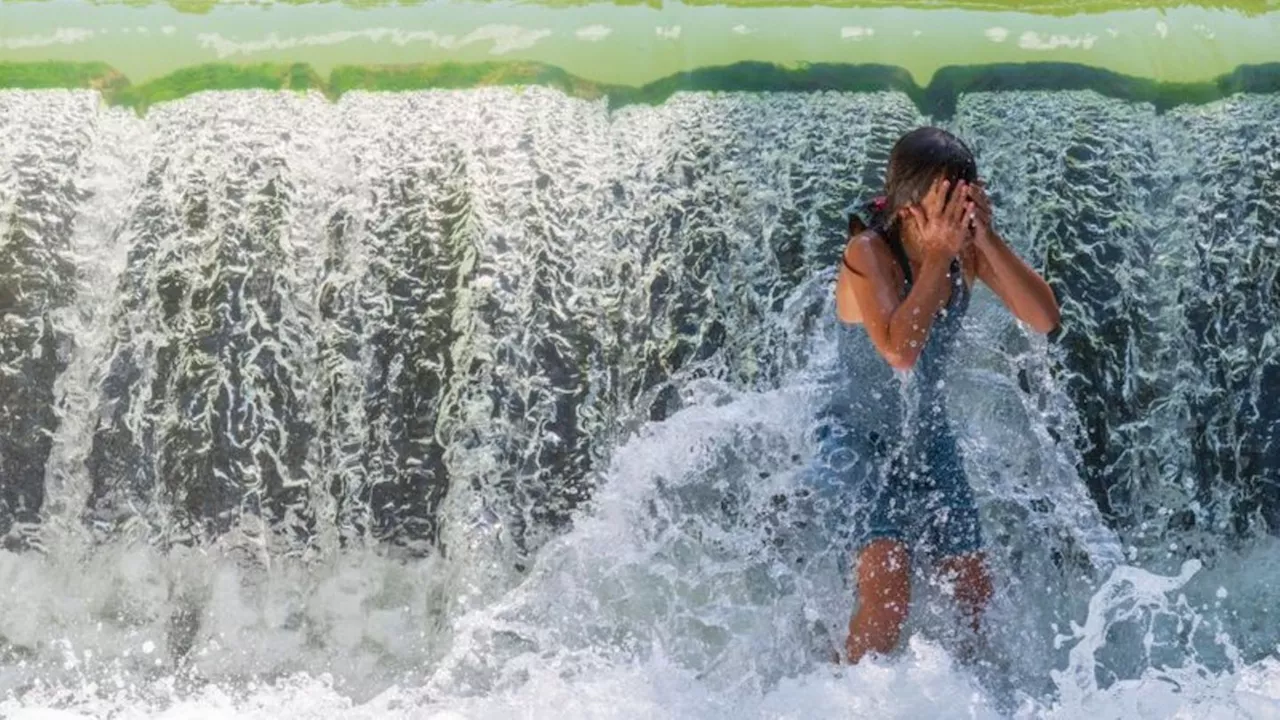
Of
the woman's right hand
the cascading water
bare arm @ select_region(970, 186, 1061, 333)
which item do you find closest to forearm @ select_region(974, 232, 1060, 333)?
bare arm @ select_region(970, 186, 1061, 333)

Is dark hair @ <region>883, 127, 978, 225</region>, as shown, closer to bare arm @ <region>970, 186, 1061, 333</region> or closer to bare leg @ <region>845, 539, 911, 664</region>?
bare arm @ <region>970, 186, 1061, 333</region>

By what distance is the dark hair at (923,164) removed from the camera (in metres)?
2.90

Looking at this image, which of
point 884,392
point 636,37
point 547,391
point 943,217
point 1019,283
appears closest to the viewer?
point 943,217

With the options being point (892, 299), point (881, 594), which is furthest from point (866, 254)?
point (881, 594)

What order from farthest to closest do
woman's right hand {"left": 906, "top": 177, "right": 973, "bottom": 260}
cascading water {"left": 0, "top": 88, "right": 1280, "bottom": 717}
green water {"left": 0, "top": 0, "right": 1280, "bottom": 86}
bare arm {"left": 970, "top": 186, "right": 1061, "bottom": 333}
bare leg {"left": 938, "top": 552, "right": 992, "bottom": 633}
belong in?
1. green water {"left": 0, "top": 0, "right": 1280, "bottom": 86}
2. cascading water {"left": 0, "top": 88, "right": 1280, "bottom": 717}
3. bare leg {"left": 938, "top": 552, "right": 992, "bottom": 633}
4. bare arm {"left": 970, "top": 186, "right": 1061, "bottom": 333}
5. woman's right hand {"left": 906, "top": 177, "right": 973, "bottom": 260}

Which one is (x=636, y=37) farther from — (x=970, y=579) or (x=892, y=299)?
(x=970, y=579)

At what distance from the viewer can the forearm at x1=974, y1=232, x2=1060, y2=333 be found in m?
3.01

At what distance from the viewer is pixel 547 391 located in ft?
12.7

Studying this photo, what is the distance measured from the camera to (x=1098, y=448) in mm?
3824

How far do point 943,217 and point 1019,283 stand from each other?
0.20m

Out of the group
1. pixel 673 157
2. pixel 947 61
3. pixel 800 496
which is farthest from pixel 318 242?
pixel 947 61

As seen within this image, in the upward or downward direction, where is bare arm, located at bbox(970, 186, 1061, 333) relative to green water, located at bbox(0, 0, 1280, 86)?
downward

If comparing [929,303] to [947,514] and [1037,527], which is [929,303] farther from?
[1037,527]

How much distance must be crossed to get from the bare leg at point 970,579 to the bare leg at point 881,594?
0.26 feet
